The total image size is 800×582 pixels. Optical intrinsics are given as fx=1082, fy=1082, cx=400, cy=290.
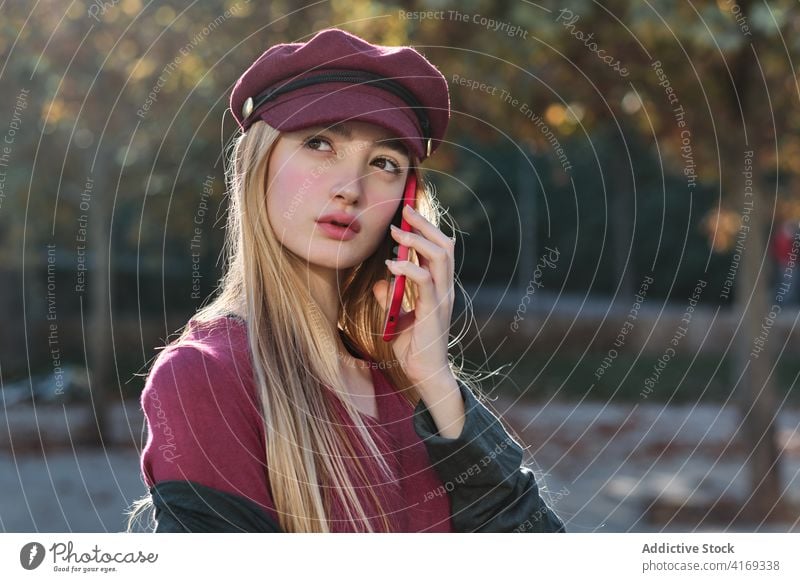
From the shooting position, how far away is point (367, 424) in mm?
1677

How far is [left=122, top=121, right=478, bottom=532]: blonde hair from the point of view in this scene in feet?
4.94

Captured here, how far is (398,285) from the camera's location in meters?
1.62

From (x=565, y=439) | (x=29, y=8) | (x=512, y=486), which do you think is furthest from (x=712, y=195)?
(x=512, y=486)

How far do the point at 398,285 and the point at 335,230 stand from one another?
0.13m

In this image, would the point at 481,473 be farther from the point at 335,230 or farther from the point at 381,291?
the point at 335,230

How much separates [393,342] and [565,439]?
441 inches

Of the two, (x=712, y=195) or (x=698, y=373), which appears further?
(x=712, y=195)

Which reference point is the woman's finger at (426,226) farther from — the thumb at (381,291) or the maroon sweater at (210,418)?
the maroon sweater at (210,418)

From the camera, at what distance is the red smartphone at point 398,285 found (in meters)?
1.62

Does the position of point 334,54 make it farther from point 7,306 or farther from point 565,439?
point 7,306
